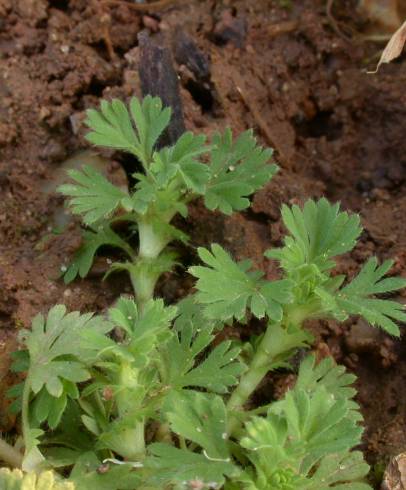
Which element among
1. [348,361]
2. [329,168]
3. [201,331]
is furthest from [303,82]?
[201,331]

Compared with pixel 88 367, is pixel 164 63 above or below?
above

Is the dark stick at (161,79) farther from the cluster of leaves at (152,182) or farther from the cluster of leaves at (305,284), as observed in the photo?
the cluster of leaves at (305,284)

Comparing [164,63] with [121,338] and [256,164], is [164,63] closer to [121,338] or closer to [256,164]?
[256,164]

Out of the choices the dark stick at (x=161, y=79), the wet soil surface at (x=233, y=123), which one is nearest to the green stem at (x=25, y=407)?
the wet soil surface at (x=233, y=123)

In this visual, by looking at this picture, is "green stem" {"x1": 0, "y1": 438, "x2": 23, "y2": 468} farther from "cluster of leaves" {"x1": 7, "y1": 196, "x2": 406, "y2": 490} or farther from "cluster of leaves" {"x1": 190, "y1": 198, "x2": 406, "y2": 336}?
"cluster of leaves" {"x1": 190, "y1": 198, "x2": 406, "y2": 336}

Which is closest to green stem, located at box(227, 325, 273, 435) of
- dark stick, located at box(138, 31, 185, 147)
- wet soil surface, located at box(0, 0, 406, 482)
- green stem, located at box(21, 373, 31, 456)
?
wet soil surface, located at box(0, 0, 406, 482)

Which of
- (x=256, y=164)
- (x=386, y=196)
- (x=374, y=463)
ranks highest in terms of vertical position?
(x=256, y=164)

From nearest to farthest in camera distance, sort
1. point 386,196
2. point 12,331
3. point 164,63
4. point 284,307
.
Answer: point 284,307, point 12,331, point 164,63, point 386,196
